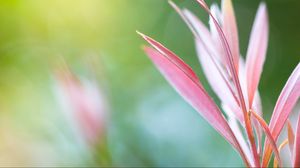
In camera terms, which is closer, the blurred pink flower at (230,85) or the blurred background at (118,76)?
the blurred pink flower at (230,85)

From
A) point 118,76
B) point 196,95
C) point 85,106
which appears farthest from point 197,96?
point 118,76

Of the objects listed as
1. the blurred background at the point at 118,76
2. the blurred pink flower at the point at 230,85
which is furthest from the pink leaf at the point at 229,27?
the blurred background at the point at 118,76

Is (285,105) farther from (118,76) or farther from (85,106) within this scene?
(118,76)

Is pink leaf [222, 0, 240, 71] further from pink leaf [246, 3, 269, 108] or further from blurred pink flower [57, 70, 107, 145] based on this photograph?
blurred pink flower [57, 70, 107, 145]

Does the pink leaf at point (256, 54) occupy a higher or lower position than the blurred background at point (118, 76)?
lower

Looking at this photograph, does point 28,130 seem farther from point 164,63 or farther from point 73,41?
point 164,63

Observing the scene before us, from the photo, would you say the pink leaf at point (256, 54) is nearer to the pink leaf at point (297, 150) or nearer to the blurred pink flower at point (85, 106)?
the pink leaf at point (297, 150)

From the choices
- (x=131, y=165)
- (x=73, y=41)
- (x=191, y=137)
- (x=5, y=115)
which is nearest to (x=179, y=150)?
(x=191, y=137)
